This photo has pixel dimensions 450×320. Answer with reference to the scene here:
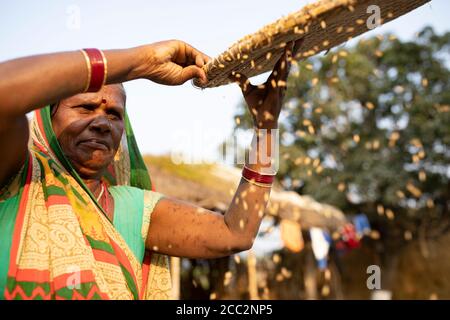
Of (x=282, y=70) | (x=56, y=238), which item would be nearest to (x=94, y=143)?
(x=56, y=238)

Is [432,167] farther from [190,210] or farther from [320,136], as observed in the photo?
[190,210]

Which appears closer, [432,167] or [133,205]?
[133,205]

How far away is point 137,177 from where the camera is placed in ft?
10.2

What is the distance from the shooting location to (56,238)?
229cm

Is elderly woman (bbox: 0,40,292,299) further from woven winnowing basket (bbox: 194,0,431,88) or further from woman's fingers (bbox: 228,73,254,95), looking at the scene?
woven winnowing basket (bbox: 194,0,431,88)

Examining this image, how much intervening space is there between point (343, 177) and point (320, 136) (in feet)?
4.84

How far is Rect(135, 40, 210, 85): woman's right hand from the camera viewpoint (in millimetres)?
2316

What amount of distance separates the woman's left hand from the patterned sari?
759 mm

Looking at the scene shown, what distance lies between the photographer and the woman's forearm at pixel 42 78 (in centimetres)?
189

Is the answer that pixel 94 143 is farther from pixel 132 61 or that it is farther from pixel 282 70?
pixel 282 70

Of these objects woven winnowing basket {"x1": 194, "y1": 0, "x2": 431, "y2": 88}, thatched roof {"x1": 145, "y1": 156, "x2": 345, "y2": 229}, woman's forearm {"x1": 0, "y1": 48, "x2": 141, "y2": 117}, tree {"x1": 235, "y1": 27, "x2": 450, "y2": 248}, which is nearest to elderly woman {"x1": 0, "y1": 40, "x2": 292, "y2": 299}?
woman's forearm {"x1": 0, "y1": 48, "x2": 141, "y2": 117}
